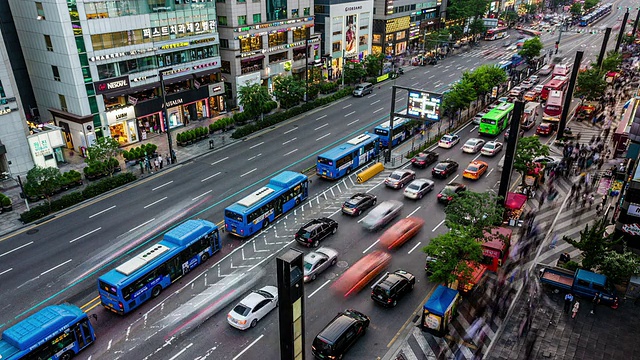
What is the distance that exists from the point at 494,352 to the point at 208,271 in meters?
21.9

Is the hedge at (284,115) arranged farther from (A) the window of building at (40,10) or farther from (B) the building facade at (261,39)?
(A) the window of building at (40,10)

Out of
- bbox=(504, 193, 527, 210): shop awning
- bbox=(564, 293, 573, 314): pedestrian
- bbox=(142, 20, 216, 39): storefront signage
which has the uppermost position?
bbox=(142, 20, 216, 39): storefront signage

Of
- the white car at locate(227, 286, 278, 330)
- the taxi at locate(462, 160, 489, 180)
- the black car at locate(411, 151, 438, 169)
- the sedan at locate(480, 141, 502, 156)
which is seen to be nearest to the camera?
the white car at locate(227, 286, 278, 330)

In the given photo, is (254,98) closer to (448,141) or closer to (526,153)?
(448,141)

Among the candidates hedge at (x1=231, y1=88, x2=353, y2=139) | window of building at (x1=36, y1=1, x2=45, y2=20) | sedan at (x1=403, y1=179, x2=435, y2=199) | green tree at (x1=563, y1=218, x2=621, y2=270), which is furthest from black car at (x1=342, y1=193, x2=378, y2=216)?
window of building at (x1=36, y1=1, x2=45, y2=20)

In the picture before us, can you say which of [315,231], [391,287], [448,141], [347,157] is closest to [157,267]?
[315,231]

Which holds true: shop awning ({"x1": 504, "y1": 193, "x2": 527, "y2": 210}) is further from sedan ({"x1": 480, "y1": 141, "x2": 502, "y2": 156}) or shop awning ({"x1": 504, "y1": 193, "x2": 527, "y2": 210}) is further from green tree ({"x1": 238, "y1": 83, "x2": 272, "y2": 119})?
green tree ({"x1": 238, "y1": 83, "x2": 272, "y2": 119})

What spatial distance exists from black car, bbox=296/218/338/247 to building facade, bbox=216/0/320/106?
123ft

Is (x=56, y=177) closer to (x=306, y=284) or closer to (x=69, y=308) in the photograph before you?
(x=69, y=308)

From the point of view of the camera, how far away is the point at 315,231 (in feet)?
132

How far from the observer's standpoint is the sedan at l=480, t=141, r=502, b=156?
195 feet

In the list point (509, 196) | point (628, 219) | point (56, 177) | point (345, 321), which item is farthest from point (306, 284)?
point (56, 177)

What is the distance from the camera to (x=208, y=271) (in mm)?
37094

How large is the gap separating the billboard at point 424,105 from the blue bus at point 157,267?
98.6 feet
